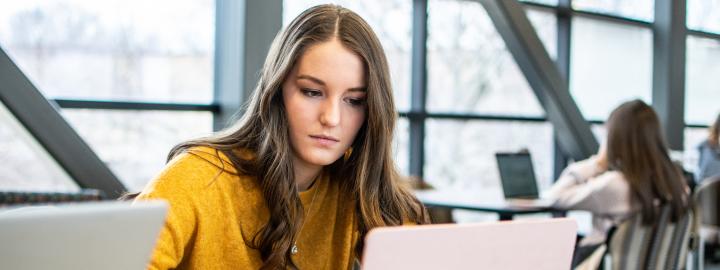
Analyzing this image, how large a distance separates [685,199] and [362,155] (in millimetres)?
2112

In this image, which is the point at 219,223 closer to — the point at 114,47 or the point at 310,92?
the point at 310,92

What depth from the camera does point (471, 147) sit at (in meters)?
5.63

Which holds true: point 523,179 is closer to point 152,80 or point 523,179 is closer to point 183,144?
point 152,80

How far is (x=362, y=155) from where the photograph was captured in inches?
62.2

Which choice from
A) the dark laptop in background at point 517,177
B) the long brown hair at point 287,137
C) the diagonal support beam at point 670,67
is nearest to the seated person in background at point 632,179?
the dark laptop in background at point 517,177

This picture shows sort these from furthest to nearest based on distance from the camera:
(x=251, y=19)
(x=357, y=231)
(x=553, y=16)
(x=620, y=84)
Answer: (x=620, y=84) → (x=553, y=16) → (x=251, y=19) → (x=357, y=231)

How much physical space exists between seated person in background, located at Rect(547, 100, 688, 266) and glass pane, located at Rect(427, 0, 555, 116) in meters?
1.97

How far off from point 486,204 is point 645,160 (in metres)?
0.68

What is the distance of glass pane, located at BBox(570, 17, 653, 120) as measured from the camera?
20.9 feet

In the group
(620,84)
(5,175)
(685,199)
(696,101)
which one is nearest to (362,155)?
(685,199)

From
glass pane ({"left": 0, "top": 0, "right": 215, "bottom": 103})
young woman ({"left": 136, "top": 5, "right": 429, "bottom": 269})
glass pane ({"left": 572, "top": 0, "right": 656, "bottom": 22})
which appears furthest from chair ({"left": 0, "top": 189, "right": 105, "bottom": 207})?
glass pane ({"left": 572, "top": 0, "right": 656, "bottom": 22})

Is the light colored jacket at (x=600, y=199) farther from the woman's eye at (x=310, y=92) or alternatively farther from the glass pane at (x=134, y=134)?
the woman's eye at (x=310, y=92)

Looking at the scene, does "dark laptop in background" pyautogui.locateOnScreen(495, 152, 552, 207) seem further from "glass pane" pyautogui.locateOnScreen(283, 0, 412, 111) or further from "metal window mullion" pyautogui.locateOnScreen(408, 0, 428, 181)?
"metal window mullion" pyautogui.locateOnScreen(408, 0, 428, 181)

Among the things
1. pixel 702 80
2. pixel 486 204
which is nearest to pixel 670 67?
pixel 702 80
